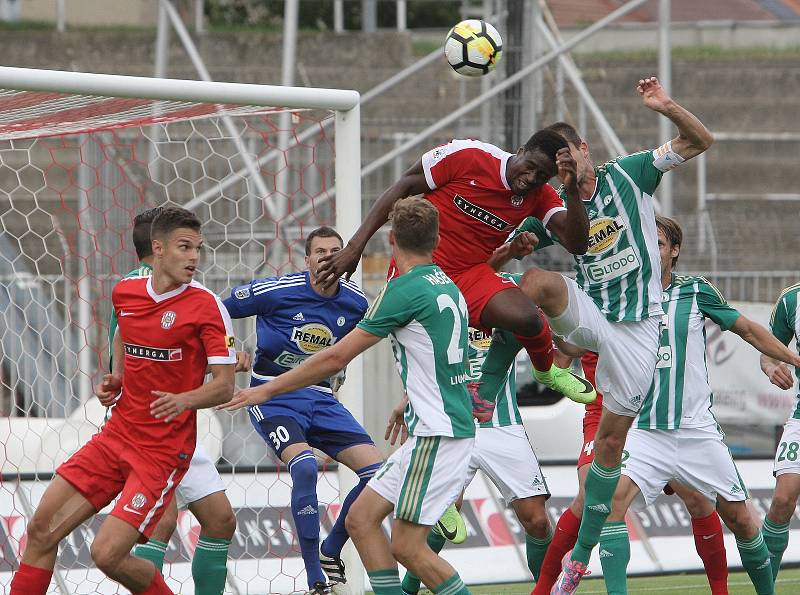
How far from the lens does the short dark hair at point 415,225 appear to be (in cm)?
599

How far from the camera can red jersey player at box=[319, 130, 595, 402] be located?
21.9 feet

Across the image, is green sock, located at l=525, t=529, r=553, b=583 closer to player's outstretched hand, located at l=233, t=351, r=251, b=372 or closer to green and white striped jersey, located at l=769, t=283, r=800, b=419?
green and white striped jersey, located at l=769, t=283, r=800, b=419

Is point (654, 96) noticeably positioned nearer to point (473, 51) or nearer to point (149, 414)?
point (473, 51)

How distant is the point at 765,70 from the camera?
21.9 m

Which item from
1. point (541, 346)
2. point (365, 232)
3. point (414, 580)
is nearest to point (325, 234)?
point (365, 232)

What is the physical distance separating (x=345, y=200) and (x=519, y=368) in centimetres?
589

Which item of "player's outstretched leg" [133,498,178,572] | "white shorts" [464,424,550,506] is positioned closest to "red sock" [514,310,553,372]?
"white shorts" [464,424,550,506]

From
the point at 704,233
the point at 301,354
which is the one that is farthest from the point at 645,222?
the point at 704,233

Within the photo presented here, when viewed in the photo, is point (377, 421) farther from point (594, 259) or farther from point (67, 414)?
point (594, 259)

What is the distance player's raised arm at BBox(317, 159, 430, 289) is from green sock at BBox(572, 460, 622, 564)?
→ 1808 mm

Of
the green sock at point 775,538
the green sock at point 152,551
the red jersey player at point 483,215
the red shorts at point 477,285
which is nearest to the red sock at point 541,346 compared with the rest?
the red jersey player at point 483,215

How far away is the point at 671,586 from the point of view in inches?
380

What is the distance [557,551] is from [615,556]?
354 millimetres

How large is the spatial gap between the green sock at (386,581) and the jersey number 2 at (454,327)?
41.7 inches
